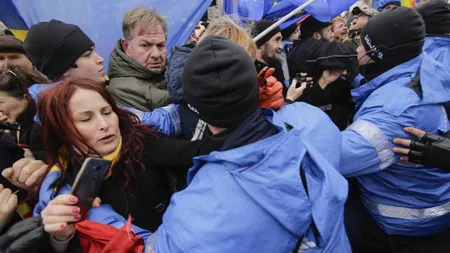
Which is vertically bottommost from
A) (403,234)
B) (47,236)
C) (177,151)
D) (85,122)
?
(403,234)

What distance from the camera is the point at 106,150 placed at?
1.57 m

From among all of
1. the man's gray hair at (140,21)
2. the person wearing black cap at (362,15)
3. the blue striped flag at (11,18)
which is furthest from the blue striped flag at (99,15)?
the person wearing black cap at (362,15)

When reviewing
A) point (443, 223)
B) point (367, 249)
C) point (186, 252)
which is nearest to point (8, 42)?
point (186, 252)

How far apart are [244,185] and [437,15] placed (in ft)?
9.54

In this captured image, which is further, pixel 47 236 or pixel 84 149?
pixel 84 149

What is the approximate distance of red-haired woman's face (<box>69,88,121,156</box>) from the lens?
151cm

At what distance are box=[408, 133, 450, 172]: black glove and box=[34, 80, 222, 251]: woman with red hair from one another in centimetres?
121

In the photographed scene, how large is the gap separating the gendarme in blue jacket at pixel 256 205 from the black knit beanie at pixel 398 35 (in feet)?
4.44

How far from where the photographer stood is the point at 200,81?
3.74 ft

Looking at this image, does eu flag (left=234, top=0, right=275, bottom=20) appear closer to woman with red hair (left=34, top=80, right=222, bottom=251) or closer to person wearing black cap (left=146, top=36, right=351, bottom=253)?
woman with red hair (left=34, top=80, right=222, bottom=251)

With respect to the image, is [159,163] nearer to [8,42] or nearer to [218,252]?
[218,252]

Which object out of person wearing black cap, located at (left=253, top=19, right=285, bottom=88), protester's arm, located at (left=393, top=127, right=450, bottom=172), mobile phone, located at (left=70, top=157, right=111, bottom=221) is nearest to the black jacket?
person wearing black cap, located at (left=253, top=19, right=285, bottom=88)

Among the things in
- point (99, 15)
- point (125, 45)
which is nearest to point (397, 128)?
point (125, 45)

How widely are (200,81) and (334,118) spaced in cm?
217
